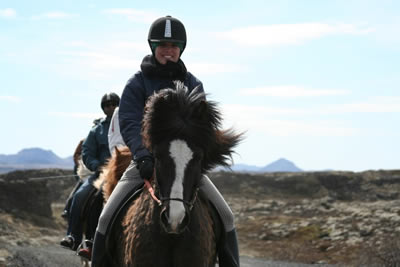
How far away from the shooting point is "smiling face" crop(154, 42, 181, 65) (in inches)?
238

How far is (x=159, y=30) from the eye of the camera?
6.00 metres

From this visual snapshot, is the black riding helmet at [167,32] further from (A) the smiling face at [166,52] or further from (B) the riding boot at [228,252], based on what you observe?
(B) the riding boot at [228,252]

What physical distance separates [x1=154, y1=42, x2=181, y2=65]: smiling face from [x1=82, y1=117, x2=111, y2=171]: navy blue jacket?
4.86m

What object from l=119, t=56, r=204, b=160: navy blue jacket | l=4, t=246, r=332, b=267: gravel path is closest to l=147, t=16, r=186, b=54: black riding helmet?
l=119, t=56, r=204, b=160: navy blue jacket

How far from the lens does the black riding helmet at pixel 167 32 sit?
5.96m

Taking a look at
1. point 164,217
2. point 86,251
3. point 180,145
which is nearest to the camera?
point 164,217

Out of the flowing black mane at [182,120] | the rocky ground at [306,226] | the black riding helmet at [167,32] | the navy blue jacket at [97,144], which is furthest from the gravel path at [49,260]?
the flowing black mane at [182,120]

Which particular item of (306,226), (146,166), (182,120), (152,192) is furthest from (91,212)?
(306,226)

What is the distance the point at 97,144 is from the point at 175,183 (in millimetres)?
6672

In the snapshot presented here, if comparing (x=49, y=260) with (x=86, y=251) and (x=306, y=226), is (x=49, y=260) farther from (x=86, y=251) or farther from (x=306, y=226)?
(x=306, y=226)

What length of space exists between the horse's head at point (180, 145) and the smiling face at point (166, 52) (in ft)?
3.37

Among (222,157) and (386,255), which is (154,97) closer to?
(222,157)

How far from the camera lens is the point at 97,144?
10.9 metres

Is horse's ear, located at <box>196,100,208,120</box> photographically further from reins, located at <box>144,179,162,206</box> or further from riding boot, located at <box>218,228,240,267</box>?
riding boot, located at <box>218,228,240,267</box>
